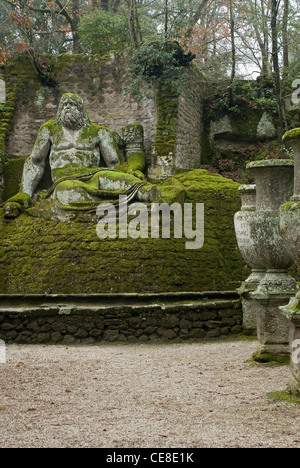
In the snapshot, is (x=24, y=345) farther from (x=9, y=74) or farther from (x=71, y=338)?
(x=9, y=74)

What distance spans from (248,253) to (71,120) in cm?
513

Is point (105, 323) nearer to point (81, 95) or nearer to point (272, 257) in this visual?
point (272, 257)

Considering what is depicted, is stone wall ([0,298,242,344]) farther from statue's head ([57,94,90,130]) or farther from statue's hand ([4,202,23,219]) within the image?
statue's head ([57,94,90,130])

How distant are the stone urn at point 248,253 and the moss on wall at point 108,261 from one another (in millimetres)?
1145

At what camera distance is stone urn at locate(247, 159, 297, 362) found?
460cm

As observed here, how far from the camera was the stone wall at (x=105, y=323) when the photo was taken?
6188mm

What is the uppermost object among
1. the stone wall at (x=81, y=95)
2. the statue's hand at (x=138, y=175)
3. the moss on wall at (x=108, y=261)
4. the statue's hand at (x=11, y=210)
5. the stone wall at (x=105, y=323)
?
the stone wall at (x=81, y=95)

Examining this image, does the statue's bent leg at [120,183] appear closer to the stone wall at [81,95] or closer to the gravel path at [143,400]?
the gravel path at [143,400]

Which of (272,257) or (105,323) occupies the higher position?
(272,257)

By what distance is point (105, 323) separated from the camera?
6.21m

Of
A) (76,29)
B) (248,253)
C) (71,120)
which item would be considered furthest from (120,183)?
(76,29)

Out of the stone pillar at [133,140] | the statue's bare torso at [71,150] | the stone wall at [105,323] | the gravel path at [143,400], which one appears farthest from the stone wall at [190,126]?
the gravel path at [143,400]

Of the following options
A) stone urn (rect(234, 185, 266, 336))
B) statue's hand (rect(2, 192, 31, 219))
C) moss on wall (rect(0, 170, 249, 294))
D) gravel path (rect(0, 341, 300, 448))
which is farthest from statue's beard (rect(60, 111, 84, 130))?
gravel path (rect(0, 341, 300, 448))
